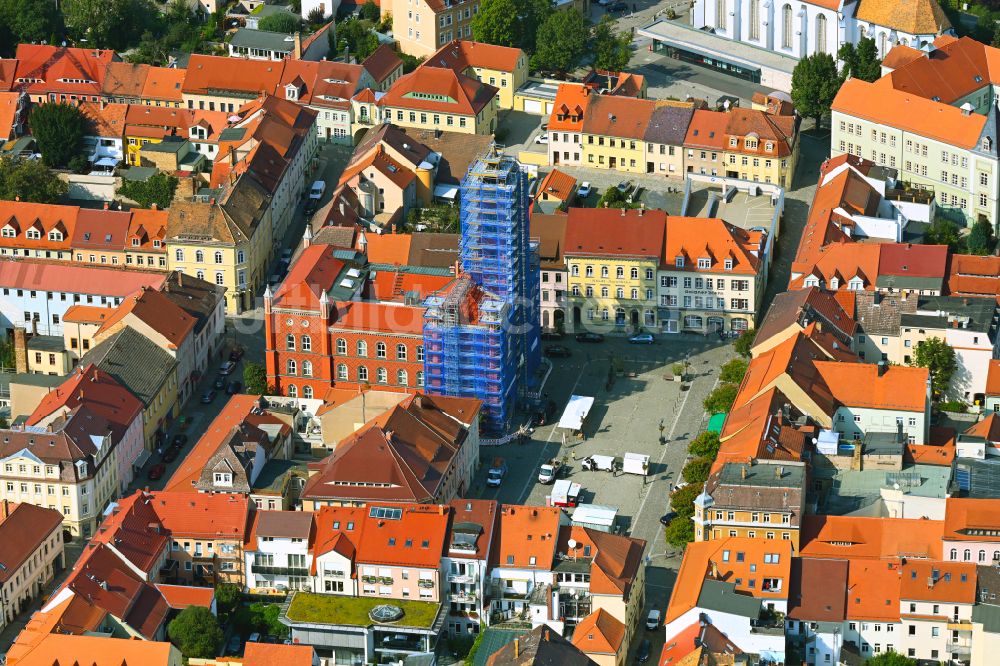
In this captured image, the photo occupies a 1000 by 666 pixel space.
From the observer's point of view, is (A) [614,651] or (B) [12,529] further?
(B) [12,529]

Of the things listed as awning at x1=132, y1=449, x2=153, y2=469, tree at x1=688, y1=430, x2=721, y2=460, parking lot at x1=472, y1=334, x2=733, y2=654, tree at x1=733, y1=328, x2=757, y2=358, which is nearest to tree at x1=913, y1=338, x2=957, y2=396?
tree at x1=733, y1=328, x2=757, y2=358

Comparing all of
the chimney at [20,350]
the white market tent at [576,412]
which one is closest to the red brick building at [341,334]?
the white market tent at [576,412]

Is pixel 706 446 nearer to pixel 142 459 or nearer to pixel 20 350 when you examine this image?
pixel 142 459

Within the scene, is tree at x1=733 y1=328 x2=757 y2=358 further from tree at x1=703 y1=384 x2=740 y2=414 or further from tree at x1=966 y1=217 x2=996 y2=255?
tree at x1=966 y1=217 x2=996 y2=255

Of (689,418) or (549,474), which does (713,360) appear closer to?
(689,418)

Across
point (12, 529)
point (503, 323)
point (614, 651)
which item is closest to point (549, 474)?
point (503, 323)

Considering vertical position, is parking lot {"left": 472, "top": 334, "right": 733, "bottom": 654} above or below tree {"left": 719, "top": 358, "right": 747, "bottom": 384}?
below
